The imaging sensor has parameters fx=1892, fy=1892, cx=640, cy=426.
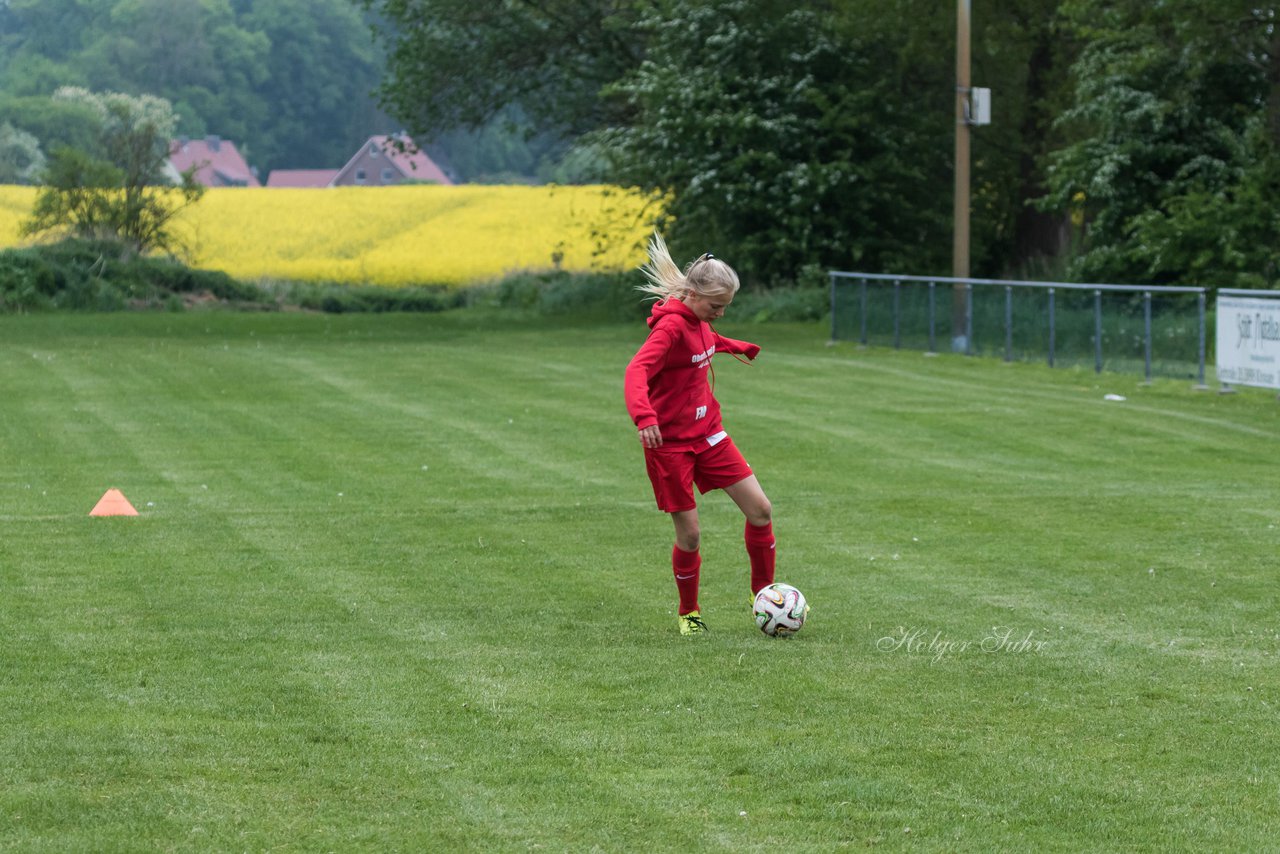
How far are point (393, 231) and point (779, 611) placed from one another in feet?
189

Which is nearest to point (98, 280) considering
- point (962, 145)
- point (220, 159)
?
point (962, 145)

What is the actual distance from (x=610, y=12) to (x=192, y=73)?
7393 centimetres

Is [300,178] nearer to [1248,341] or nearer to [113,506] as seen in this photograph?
[1248,341]

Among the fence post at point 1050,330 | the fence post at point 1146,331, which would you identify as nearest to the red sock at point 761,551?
the fence post at point 1146,331

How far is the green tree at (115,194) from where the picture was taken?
1639 inches

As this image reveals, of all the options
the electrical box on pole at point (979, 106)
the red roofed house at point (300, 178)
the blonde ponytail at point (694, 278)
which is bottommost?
the blonde ponytail at point (694, 278)

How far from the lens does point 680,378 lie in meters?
8.70

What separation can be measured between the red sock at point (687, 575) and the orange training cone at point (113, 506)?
530cm

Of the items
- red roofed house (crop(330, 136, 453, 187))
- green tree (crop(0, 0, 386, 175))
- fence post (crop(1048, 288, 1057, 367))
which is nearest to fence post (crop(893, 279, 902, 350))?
fence post (crop(1048, 288, 1057, 367))

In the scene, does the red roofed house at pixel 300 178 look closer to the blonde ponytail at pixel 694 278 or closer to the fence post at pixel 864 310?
the fence post at pixel 864 310

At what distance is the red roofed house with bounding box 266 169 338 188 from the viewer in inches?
4200

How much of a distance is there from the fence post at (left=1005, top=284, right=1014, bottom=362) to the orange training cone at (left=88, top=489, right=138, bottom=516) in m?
15.9

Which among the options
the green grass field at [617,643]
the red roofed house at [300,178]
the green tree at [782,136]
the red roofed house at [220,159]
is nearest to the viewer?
the green grass field at [617,643]

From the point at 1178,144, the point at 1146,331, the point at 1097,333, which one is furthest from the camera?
the point at 1178,144
